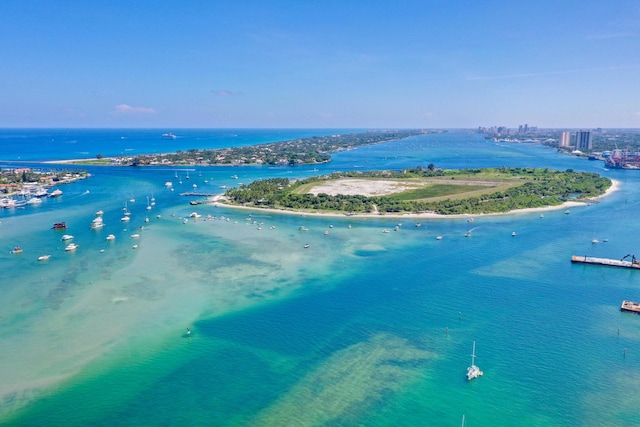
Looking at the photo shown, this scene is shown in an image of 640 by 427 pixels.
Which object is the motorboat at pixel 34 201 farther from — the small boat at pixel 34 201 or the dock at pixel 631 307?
the dock at pixel 631 307

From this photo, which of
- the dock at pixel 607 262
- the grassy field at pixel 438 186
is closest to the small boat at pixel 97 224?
the grassy field at pixel 438 186

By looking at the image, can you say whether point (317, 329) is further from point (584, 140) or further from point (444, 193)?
point (584, 140)

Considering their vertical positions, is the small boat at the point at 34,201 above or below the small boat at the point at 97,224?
above

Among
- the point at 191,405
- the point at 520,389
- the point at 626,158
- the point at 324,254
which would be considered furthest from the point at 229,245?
the point at 626,158

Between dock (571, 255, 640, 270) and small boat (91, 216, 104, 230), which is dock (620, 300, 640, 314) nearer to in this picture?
dock (571, 255, 640, 270)

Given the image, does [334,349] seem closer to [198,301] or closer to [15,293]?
[198,301]

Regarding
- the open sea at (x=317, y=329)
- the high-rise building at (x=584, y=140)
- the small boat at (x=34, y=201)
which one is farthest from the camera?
the high-rise building at (x=584, y=140)
